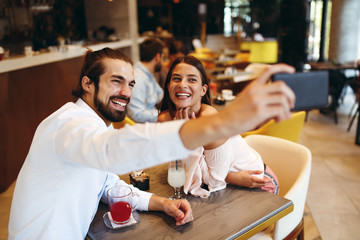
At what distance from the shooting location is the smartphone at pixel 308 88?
780 mm

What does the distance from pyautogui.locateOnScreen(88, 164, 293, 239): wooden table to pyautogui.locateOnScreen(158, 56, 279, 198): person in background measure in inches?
2.2

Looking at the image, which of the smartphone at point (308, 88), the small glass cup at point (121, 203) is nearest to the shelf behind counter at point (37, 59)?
the small glass cup at point (121, 203)

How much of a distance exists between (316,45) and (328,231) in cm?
956

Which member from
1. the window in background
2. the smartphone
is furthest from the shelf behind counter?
the window in background

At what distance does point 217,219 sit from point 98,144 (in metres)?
0.67

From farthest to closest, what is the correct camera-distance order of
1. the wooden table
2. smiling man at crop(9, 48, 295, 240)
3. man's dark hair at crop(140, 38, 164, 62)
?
man's dark hair at crop(140, 38, 164, 62)
the wooden table
smiling man at crop(9, 48, 295, 240)

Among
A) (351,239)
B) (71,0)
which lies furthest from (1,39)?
(351,239)

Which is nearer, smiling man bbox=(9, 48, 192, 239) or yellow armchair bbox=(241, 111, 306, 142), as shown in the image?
smiling man bbox=(9, 48, 192, 239)

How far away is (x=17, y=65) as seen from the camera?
3.37 metres

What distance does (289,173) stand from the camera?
2.02 meters

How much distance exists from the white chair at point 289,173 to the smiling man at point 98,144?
2.08 feet

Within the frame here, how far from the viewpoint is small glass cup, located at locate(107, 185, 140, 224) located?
1.28m

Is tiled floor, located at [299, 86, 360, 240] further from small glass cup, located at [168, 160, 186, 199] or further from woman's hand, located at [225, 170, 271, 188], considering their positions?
small glass cup, located at [168, 160, 186, 199]

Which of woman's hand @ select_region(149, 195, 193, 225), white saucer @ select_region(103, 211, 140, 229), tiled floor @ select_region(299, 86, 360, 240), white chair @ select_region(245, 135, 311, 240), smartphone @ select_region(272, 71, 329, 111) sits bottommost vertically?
tiled floor @ select_region(299, 86, 360, 240)
